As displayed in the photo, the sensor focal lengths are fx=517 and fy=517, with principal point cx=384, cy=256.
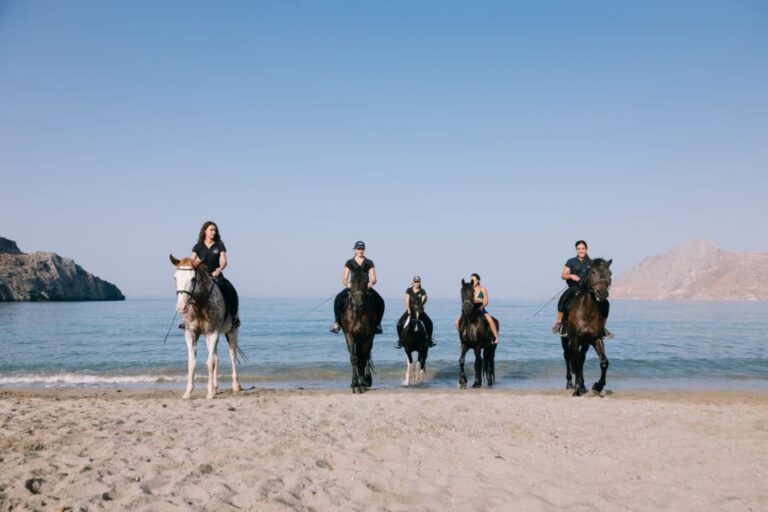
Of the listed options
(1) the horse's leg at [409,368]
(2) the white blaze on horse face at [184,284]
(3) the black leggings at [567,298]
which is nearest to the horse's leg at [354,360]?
(1) the horse's leg at [409,368]

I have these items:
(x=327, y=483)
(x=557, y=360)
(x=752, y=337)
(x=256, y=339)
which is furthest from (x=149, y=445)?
(x=752, y=337)

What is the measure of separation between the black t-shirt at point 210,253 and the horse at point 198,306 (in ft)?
1.79

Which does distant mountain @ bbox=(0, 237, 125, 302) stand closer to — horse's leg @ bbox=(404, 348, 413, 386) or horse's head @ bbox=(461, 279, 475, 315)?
horse's leg @ bbox=(404, 348, 413, 386)

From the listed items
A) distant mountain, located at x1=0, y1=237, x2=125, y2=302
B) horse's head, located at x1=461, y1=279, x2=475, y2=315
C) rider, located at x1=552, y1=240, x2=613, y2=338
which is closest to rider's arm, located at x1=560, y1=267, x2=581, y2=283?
rider, located at x1=552, y1=240, x2=613, y2=338

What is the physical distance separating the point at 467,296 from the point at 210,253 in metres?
6.56

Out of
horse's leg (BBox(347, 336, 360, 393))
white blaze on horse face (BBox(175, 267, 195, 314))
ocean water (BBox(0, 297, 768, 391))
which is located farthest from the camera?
ocean water (BBox(0, 297, 768, 391))

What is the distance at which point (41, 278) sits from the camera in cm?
9644

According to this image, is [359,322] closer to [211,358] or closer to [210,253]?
[211,358]

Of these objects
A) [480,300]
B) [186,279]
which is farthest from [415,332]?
[186,279]

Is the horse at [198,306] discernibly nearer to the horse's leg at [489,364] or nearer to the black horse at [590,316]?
the horse's leg at [489,364]

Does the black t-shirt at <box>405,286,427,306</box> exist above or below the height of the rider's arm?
below

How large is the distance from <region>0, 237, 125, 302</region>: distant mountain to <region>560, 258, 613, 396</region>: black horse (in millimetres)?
103298

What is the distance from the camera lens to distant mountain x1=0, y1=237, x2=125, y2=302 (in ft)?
300

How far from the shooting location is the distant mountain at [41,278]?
9156cm
